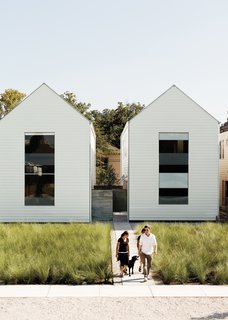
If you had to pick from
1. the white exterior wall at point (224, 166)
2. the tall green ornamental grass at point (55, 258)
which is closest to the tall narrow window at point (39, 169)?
the tall green ornamental grass at point (55, 258)

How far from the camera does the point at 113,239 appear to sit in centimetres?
2031

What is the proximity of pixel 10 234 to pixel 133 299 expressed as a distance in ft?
31.3

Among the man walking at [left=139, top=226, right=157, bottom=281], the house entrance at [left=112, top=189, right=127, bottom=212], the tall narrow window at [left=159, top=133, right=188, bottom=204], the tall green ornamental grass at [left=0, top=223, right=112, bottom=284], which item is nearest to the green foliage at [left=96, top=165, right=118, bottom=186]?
the house entrance at [left=112, top=189, right=127, bottom=212]

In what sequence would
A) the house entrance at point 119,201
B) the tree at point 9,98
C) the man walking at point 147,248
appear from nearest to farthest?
the man walking at point 147,248
the house entrance at point 119,201
the tree at point 9,98

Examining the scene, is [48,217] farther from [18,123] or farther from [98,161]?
[98,161]

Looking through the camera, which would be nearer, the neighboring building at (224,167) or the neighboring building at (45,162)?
the neighboring building at (45,162)

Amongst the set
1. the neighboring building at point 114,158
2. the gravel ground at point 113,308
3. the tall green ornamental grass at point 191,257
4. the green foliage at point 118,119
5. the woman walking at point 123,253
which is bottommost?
the gravel ground at point 113,308

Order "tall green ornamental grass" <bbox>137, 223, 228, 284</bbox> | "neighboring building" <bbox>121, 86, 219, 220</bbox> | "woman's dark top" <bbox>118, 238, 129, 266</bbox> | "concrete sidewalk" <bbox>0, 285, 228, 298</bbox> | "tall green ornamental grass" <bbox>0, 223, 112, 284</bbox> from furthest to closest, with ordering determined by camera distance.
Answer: "neighboring building" <bbox>121, 86, 219, 220</bbox> < "woman's dark top" <bbox>118, 238, 129, 266</bbox> < "tall green ornamental grass" <bbox>137, 223, 228, 284</bbox> < "tall green ornamental grass" <bbox>0, 223, 112, 284</bbox> < "concrete sidewalk" <bbox>0, 285, 228, 298</bbox>

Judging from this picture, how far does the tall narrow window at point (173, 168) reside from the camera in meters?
28.0

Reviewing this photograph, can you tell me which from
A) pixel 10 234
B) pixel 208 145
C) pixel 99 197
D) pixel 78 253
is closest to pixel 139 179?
pixel 99 197

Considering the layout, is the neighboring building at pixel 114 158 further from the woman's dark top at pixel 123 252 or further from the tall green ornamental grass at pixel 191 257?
the woman's dark top at pixel 123 252

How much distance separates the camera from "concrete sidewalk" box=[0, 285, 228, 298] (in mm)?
11031

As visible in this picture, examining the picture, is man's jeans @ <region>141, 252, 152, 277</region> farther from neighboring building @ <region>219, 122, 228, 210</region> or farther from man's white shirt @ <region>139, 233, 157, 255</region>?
neighboring building @ <region>219, 122, 228, 210</region>

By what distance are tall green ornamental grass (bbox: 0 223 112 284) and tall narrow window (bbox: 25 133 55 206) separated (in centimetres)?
838
